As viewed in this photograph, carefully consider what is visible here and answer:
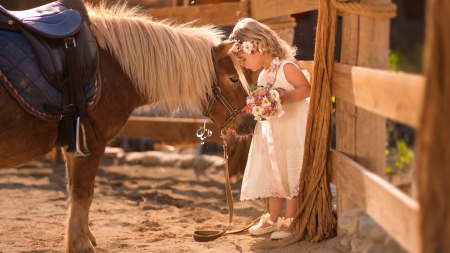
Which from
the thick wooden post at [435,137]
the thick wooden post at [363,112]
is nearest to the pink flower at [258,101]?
the thick wooden post at [363,112]

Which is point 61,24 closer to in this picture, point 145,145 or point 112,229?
point 112,229

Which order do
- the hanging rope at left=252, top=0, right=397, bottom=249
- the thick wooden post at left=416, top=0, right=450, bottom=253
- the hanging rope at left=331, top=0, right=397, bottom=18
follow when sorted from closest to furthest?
the thick wooden post at left=416, top=0, right=450, bottom=253 → the hanging rope at left=331, top=0, right=397, bottom=18 → the hanging rope at left=252, top=0, right=397, bottom=249

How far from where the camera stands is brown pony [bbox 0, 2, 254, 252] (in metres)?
2.97

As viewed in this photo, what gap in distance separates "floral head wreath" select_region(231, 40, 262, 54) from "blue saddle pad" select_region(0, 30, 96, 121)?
120 centimetres

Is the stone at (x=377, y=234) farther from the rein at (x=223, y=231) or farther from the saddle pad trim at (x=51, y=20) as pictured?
the saddle pad trim at (x=51, y=20)

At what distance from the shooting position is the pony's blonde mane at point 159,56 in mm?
3295

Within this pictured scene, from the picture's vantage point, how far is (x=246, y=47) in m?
3.51

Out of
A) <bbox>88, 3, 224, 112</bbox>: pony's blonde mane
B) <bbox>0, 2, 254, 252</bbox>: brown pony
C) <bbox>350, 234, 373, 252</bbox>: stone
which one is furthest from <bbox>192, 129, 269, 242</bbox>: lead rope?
<bbox>350, 234, 373, 252</bbox>: stone

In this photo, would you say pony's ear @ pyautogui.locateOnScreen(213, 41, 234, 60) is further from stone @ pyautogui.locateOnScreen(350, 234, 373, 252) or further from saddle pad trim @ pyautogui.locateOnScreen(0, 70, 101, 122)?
stone @ pyautogui.locateOnScreen(350, 234, 373, 252)

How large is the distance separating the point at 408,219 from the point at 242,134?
74.2 inches

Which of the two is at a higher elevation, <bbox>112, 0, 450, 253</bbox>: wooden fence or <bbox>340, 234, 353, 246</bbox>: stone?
<bbox>112, 0, 450, 253</bbox>: wooden fence

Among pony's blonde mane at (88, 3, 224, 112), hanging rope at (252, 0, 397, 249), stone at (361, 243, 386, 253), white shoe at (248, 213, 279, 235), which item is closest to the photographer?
stone at (361, 243, 386, 253)

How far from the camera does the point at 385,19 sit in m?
2.67

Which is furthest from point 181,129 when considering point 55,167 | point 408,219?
point 408,219
